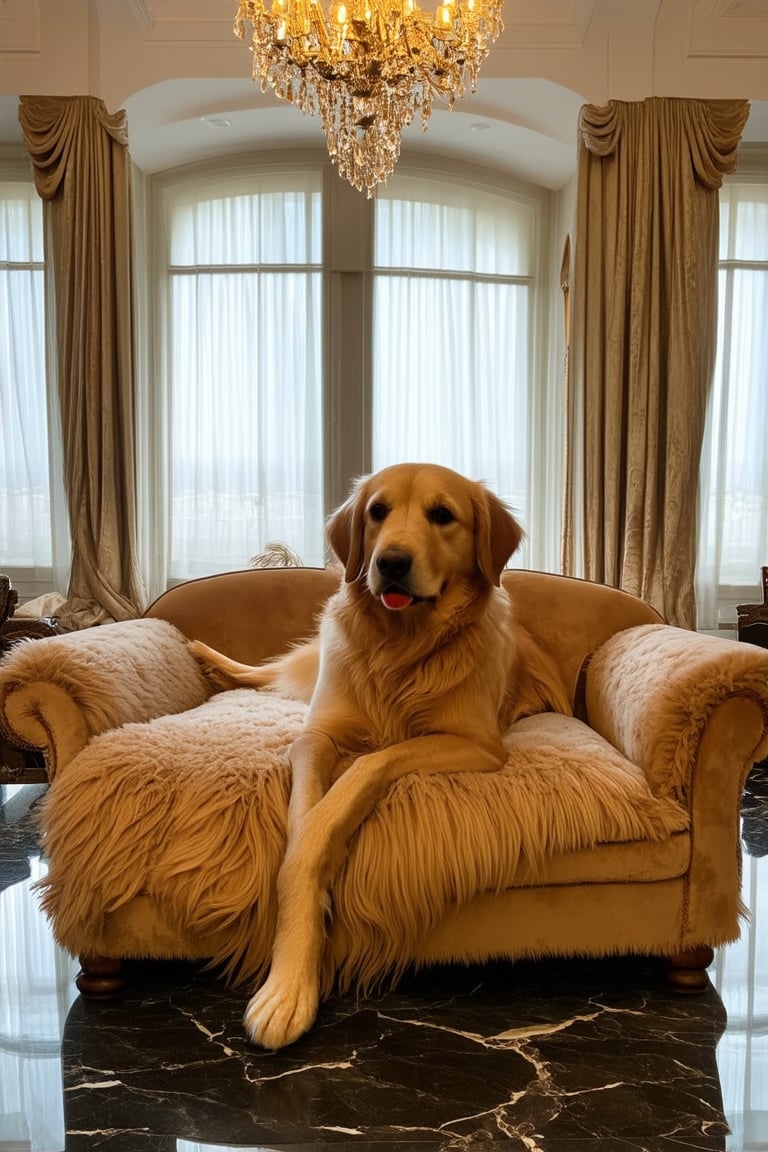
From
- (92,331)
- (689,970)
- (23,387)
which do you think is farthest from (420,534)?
(23,387)

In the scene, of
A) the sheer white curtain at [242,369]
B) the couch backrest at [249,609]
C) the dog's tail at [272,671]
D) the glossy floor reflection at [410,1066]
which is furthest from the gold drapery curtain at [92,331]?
the glossy floor reflection at [410,1066]

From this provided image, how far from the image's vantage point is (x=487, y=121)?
4.67 metres

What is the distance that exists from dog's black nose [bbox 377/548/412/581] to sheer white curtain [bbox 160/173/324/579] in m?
3.46

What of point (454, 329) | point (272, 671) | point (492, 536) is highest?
point (454, 329)

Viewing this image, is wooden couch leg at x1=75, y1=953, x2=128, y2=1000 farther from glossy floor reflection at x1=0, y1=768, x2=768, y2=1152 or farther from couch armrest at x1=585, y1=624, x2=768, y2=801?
couch armrest at x1=585, y1=624, x2=768, y2=801

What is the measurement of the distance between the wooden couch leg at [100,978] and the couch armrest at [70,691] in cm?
35

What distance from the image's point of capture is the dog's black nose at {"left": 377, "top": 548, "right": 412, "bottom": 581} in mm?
1817

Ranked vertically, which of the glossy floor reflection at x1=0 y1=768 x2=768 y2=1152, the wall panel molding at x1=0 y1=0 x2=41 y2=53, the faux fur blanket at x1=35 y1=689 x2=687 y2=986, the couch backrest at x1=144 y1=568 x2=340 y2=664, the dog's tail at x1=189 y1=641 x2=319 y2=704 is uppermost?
the wall panel molding at x1=0 y1=0 x2=41 y2=53

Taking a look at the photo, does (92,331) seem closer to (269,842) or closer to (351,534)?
(351,534)

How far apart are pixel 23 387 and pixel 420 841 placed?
4.24m

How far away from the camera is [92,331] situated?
4.32 meters

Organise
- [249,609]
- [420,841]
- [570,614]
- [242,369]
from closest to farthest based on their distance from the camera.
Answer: [420,841] < [570,614] < [249,609] < [242,369]

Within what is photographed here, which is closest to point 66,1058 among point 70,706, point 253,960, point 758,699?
point 253,960

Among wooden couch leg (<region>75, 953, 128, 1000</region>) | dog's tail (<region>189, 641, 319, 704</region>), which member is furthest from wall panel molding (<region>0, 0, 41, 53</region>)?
wooden couch leg (<region>75, 953, 128, 1000</region>)
